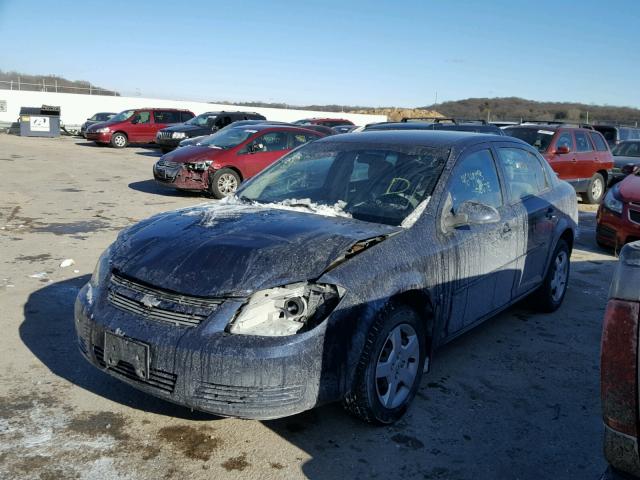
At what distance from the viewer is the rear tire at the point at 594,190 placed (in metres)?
14.0

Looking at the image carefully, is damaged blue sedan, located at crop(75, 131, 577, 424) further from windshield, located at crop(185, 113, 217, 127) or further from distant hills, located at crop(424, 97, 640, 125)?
distant hills, located at crop(424, 97, 640, 125)

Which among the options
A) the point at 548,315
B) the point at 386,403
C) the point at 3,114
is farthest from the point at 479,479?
the point at 3,114

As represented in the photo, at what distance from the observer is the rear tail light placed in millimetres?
1981

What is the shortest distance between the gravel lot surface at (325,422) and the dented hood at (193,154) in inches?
256

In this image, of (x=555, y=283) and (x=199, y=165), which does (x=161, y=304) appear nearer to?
(x=555, y=283)

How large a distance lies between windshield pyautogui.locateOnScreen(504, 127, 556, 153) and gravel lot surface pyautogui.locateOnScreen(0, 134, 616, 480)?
7.97 m

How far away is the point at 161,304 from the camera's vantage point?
3129 millimetres

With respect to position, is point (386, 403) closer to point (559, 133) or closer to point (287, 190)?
point (287, 190)

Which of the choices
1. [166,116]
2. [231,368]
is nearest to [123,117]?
[166,116]

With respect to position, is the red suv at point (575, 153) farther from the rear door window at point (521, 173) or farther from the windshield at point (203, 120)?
the windshield at point (203, 120)

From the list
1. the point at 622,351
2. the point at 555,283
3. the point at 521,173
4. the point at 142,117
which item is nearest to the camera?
the point at 622,351

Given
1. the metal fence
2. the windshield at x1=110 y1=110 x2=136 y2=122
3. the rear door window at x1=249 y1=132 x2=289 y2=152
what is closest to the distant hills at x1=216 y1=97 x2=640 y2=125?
the metal fence

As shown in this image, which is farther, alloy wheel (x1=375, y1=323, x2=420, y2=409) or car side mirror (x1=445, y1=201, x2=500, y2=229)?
car side mirror (x1=445, y1=201, x2=500, y2=229)

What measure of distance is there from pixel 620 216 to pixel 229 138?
7868mm
